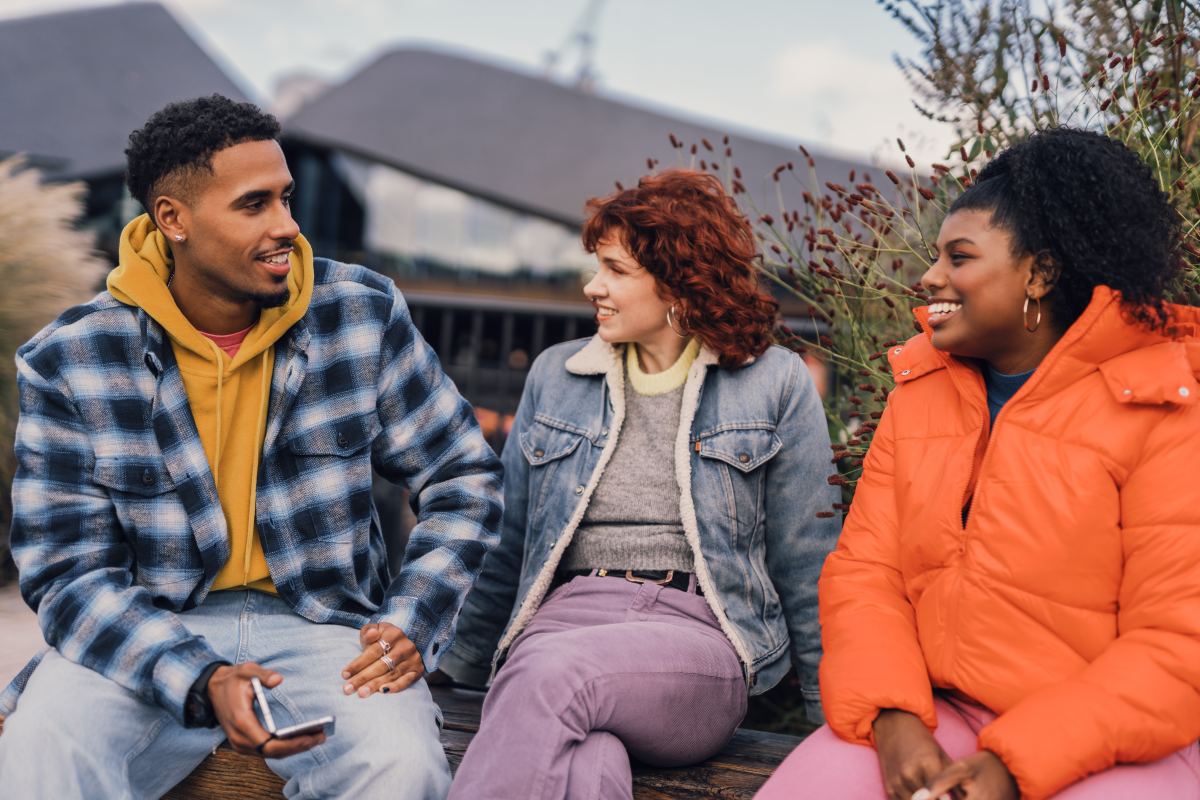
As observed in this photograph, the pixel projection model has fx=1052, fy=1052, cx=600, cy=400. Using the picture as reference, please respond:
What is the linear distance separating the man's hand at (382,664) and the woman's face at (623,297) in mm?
961

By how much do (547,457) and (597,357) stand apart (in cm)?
31

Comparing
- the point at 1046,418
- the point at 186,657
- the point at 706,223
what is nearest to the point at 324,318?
the point at 186,657

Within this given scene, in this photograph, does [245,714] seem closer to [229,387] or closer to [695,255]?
[229,387]

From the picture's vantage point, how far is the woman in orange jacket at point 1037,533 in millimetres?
1700

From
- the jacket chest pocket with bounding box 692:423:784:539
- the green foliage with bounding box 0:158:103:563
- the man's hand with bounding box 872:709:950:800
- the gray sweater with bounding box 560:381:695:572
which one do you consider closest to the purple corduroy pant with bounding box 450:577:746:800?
the gray sweater with bounding box 560:381:695:572

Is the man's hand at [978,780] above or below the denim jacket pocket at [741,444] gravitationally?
above

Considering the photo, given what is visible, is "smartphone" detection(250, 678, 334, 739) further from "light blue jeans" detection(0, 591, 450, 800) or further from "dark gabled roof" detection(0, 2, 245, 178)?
"dark gabled roof" detection(0, 2, 245, 178)

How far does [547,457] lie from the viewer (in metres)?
2.77

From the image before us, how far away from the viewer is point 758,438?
2.67 metres

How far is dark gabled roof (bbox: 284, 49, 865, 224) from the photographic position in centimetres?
2038

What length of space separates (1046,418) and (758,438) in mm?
856

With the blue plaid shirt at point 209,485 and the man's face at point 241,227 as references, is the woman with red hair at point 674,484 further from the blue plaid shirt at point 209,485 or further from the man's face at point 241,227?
the man's face at point 241,227

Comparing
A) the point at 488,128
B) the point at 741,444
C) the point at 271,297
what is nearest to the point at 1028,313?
the point at 741,444

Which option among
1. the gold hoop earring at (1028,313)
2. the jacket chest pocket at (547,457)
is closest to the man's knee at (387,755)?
the jacket chest pocket at (547,457)
